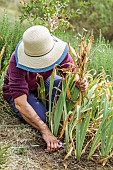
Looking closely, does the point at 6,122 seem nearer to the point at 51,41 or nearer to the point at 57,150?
the point at 57,150

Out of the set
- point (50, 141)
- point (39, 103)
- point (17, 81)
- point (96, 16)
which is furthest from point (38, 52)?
point (96, 16)

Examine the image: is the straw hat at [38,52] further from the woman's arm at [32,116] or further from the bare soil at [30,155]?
the bare soil at [30,155]

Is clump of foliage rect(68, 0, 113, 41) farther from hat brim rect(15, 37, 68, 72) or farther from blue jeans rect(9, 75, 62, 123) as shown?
hat brim rect(15, 37, 68, 72)

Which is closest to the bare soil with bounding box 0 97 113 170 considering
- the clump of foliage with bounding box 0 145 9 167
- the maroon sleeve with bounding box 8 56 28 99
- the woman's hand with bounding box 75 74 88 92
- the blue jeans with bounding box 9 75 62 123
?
the clump of foliage with bounding box 0 145 9 167

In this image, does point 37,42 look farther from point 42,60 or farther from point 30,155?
point 30,155

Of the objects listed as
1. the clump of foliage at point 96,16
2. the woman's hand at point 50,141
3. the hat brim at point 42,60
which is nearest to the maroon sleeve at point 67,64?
the hat brim at point 42,60

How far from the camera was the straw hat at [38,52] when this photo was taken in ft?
9.77

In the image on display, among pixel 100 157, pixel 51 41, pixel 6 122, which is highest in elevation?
pixel 51 41

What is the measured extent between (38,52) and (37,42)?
8cm

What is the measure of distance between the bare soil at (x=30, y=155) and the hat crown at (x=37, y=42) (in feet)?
2.04

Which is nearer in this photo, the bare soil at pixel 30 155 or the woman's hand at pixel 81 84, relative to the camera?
the bare soil at pixel 30 155

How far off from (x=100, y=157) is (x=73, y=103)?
0.44 metres

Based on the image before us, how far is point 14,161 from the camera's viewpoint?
9.33 feet

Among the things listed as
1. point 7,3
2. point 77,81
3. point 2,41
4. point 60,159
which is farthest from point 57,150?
point 7,3
